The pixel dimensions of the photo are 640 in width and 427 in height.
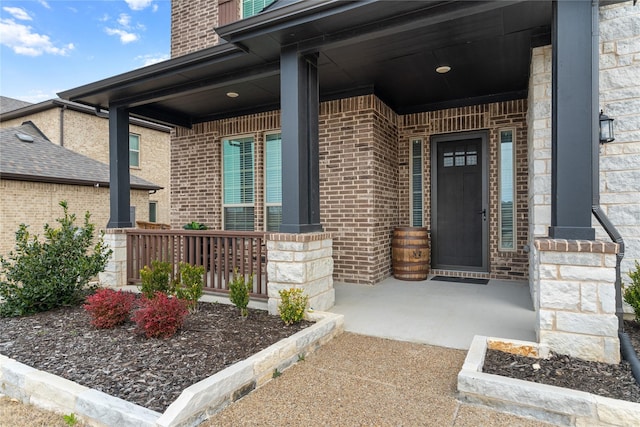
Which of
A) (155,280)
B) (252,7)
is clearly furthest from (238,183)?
(252,7)

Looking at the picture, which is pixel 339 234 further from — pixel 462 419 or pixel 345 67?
pixel 462 419

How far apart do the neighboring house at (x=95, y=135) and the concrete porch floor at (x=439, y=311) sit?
418 inches

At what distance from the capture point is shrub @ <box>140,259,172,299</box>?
365cm

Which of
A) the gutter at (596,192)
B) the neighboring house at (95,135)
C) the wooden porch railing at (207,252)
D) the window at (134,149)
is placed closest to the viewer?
the gutter at (596,192)

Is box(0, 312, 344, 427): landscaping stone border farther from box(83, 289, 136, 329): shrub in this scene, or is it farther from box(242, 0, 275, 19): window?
box(242, 0, 275, 19): window

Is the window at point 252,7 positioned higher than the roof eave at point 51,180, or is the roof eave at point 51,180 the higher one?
the window at point 252,7

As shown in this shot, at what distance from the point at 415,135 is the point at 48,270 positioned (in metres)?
5.16

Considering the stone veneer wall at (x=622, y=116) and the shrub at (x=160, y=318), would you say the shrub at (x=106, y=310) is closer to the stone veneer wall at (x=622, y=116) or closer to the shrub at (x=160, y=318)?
the shrub at (x=160, y=318)

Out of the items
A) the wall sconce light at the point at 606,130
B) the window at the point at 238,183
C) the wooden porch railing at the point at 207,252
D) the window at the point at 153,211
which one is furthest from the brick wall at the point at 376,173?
the window at the point at 153,211

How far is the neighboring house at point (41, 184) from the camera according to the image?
875 centimetres

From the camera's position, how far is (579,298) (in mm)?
2266

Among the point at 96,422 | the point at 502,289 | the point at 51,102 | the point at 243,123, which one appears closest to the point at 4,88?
the point at 51,102

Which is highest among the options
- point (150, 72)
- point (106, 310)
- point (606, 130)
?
point (150, 72)

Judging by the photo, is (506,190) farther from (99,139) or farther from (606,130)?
(99,139)
